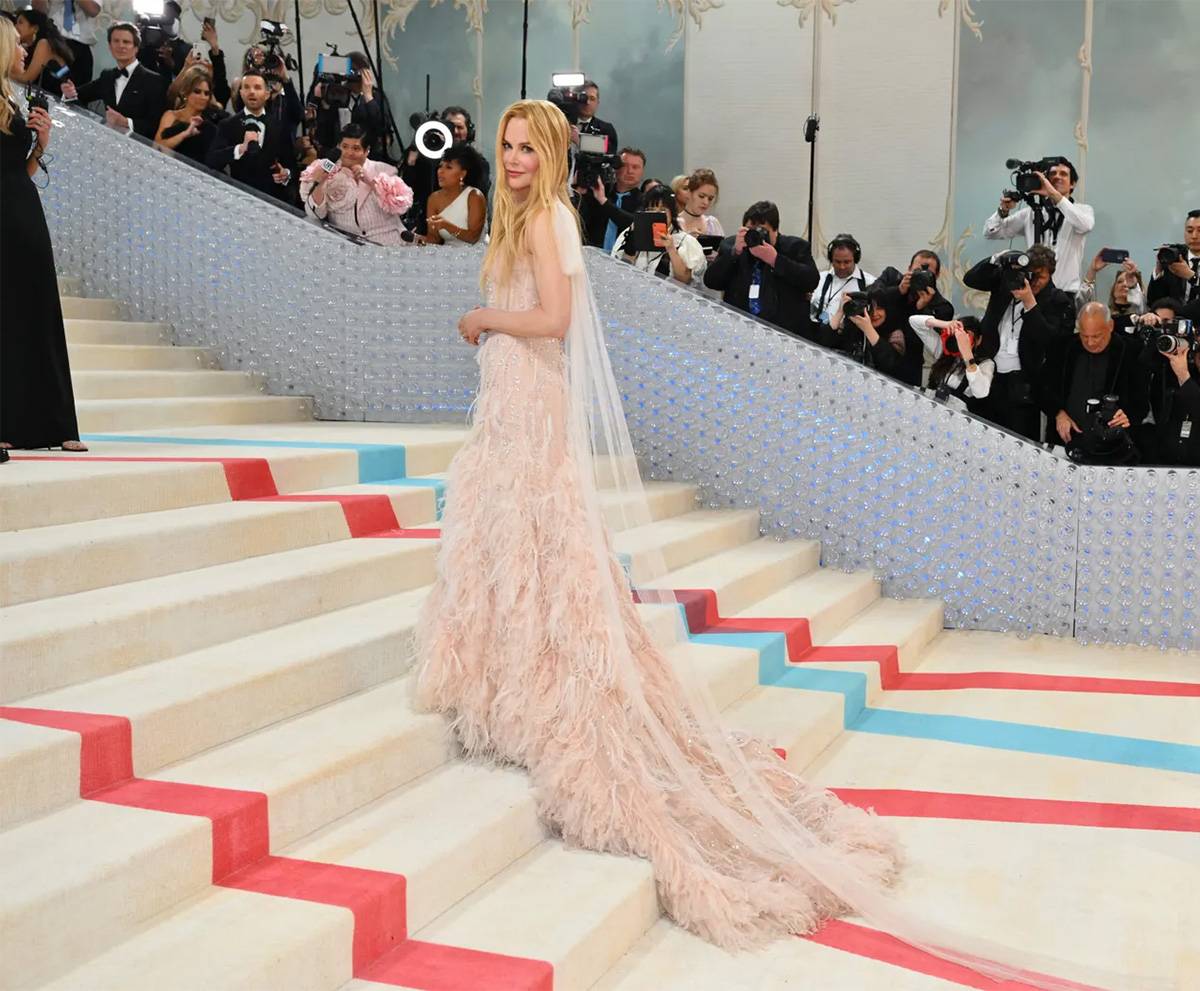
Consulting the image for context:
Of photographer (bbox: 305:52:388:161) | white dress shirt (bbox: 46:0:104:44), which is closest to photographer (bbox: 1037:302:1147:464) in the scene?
photographer (bbox: 305:52:388:161)

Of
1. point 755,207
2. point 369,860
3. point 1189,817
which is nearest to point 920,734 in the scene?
point 1189,817

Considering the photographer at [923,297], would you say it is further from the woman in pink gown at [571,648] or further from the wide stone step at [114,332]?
the woman in pink gown at [571,648]

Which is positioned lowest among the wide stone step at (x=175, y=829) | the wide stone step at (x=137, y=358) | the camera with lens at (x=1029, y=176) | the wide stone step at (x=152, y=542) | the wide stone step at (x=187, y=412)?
the wide stone step at (x=175, y=829)

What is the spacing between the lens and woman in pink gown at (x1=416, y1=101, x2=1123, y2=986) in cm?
272

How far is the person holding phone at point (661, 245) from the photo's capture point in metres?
5.88

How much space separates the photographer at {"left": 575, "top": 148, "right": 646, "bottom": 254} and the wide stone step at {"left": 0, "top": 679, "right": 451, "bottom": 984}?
144 inches

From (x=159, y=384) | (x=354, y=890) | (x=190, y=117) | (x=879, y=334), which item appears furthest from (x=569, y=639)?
(x=190, y=117)

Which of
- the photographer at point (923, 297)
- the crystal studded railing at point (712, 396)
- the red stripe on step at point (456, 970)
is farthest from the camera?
the photographer at point (923, 297)

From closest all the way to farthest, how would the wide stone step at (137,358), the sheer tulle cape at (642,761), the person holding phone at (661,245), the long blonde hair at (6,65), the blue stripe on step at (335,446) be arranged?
the sheer tulle cape at (642,761), the long blonde hair at (6,65), the blue stripe on step at (335,446), the wide stone step at (137,358), the person holding phone at (661,245)

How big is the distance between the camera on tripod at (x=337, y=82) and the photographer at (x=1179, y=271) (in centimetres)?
416

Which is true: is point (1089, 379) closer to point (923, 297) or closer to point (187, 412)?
point (923, 297)

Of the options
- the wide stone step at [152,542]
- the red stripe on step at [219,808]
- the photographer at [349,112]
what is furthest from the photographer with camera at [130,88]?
the red stripe on step at [219,808]

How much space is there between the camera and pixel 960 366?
602 cm

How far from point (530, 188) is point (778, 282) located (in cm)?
353
